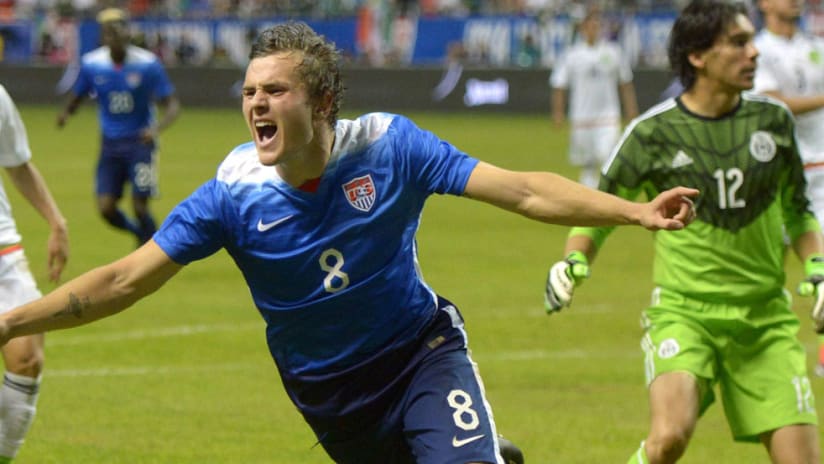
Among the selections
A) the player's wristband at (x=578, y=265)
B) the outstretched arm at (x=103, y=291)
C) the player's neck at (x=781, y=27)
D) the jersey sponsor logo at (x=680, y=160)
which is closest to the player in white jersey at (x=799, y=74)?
the player's neck at (x=781, y=27)

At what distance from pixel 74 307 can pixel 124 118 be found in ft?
42.5

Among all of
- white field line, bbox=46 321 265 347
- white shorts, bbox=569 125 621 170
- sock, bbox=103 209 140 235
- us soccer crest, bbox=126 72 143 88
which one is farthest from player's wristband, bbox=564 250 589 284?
white shorts, bbox=569 125 621 170

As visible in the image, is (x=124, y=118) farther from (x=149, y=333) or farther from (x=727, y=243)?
(x=727, y=243)

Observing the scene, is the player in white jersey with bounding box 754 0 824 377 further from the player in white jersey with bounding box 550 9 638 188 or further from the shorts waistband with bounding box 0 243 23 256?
the player in white jersey with bounding box 550 9 638 188

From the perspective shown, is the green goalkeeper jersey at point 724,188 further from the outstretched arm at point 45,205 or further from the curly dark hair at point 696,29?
the outstretched arm at point 45,205

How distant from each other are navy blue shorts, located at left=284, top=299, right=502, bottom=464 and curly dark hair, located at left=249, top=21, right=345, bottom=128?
0.93 meters

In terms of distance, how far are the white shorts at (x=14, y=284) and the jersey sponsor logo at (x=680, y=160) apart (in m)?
3.18

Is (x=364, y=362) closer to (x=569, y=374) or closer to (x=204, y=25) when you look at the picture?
(x=569, y=374)

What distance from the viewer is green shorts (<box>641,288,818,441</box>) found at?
22.5 ft

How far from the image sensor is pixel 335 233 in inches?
226

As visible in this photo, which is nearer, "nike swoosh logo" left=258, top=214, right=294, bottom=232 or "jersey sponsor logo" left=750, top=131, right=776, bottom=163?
"nike swoosh logo" left=258, top=214, right=294, bottom=232

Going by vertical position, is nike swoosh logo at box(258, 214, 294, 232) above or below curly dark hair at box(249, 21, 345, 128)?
below

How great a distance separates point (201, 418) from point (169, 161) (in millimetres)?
19905

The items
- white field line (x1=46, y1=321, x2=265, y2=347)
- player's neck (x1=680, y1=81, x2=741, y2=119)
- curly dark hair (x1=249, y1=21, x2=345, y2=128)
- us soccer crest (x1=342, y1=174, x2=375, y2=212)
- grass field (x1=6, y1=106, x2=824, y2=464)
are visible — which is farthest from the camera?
white field line (x1=46, y1=321, x2=265, y2=347)
